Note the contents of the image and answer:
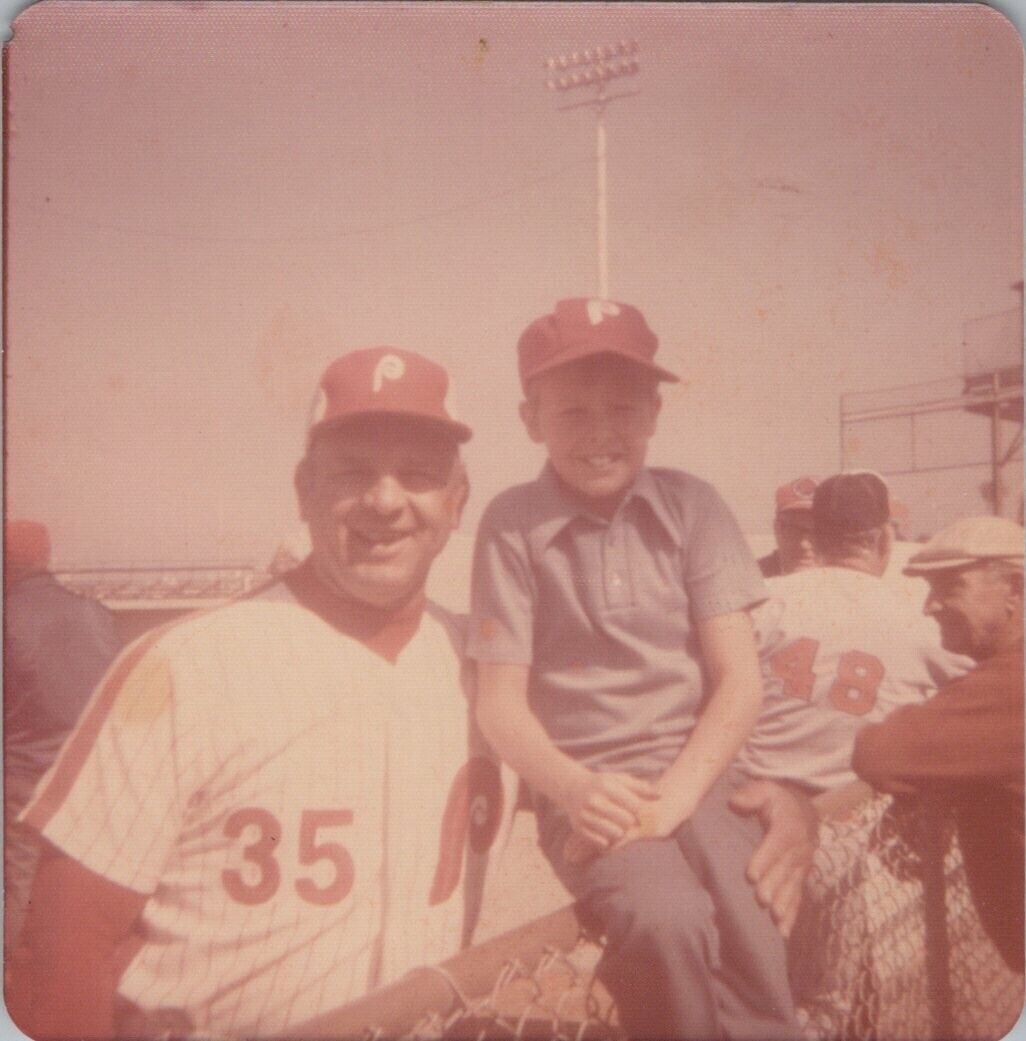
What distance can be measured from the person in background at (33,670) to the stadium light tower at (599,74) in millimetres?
1088

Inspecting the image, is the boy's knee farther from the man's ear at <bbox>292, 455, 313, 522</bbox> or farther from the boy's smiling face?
the man's ear at <bbox>292, 455, 313, 522</bbox>

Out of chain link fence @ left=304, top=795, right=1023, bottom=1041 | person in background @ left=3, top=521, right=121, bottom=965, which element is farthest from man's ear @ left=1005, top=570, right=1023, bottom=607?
person in background @ left=3, top=521, right=121, bottom=965

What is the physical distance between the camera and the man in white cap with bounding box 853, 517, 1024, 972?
1.82 m

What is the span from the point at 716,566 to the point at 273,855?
904mm

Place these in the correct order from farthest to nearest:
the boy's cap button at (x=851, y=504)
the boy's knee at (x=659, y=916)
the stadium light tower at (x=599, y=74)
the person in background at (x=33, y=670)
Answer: the boy's cap button at (x=851, y=504) → the stadium light tower at (x=599, y=74) → the person in background at (x=33, y=670) → the boy's knee at (x=659, y=916)

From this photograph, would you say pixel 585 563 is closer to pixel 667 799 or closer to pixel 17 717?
pixel 667 799

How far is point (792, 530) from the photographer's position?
185 centimetres

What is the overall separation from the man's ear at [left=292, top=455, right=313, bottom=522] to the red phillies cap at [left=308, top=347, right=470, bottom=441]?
5cm

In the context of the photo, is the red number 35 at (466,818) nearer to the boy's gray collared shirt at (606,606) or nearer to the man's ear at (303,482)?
the boy's gray collared shirt at (606,606)

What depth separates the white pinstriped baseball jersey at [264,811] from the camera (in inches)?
60.7

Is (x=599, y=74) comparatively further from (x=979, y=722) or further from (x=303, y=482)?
(x=979, y=722)

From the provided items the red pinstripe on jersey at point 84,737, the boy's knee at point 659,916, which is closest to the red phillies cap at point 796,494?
the boy's knee at point 659,916

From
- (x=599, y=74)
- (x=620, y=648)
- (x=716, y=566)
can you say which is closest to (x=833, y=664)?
(x=716, y=566)

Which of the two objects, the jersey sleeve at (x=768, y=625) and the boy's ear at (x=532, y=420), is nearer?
the boy's ear at (x=532, y=420)
